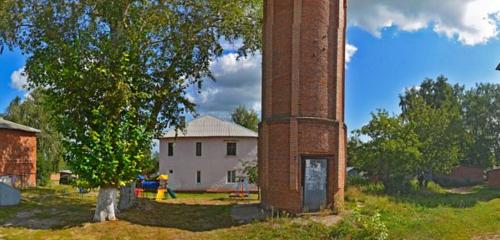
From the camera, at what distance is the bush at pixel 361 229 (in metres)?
15.1

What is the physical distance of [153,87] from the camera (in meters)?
20.2

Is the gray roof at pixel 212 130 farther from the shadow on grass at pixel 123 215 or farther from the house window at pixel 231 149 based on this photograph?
the shadow on grass at pixel 123 215

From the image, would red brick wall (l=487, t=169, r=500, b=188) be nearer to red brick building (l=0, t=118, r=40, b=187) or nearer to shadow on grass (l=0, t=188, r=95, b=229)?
shadow on grass (l=0, t=188, r=95, b=229)

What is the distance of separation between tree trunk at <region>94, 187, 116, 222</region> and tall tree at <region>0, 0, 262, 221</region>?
0.13ft

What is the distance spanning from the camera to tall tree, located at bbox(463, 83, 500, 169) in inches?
2202

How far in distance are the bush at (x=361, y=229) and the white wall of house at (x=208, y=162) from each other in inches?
908

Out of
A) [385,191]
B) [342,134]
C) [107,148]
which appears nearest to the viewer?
[107,148]

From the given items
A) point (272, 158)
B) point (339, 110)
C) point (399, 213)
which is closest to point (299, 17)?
point (339, 110)

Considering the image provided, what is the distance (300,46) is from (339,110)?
3.44m

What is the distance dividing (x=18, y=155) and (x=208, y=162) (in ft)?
49.8

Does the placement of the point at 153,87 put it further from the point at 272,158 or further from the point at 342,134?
the point at 342,134

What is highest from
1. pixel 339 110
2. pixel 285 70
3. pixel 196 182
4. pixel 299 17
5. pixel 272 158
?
pixel 299 17

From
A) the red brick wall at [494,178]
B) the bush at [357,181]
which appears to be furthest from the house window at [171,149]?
the red brick wall at [494,178]

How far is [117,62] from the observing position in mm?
18203
